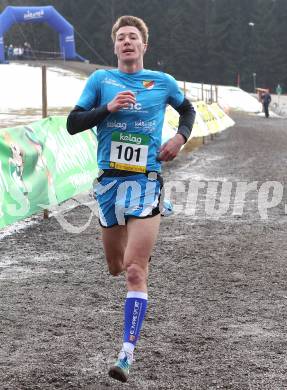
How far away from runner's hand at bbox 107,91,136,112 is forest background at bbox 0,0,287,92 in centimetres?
9790

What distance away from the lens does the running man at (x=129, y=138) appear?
4.35 m

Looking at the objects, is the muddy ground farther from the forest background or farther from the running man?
the forest background

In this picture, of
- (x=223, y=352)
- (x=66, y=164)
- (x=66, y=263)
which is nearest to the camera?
(x=223, y=352)

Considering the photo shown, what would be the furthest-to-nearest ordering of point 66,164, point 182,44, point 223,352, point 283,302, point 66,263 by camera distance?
1. point 182,44
2. point 66,164
3. point 66,263
4. point 283,302
5. point 223,352

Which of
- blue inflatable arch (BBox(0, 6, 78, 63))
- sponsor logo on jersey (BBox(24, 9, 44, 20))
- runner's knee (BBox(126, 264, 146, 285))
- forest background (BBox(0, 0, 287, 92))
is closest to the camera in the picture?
runner's knee (BBox(126, 264, 146, 285))

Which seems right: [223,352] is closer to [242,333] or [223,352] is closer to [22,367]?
[242,333]

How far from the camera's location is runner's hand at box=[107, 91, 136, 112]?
4.25 meters

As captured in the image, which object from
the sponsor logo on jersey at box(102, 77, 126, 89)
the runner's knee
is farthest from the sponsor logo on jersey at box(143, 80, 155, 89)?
the runner's knee

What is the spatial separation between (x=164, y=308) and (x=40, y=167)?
419 centimetres

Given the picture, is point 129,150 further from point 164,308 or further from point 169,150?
point 164,308

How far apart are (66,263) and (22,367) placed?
306cm

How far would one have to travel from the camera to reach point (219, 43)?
10456cm

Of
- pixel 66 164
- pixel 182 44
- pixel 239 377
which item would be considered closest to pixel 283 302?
pixel 239 377

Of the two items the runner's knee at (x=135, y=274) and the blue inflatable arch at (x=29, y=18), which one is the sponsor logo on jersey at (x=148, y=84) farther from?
the blue inflatable arch at (x=29, y=18)
